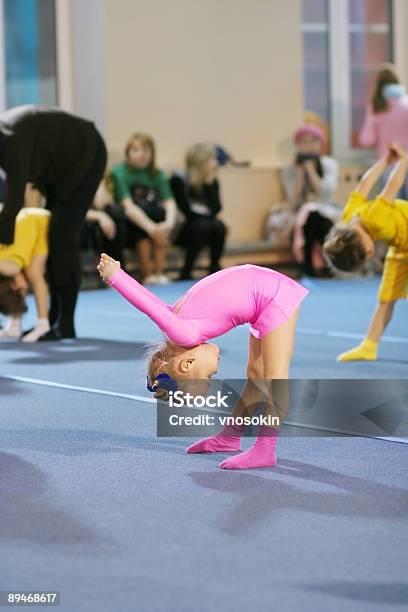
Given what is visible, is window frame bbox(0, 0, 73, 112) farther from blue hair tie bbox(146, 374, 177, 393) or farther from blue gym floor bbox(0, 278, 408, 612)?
blue hair tie bbox(146, 374, 177, 393)

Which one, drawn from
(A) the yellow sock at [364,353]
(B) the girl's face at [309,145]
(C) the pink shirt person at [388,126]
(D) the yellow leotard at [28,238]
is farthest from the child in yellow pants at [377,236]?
(B) the girl's face at [309,145]

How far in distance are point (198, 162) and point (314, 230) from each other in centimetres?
104

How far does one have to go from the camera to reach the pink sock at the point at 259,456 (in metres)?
2.66

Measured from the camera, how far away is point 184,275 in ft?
26.9

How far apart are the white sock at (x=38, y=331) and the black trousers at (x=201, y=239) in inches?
122

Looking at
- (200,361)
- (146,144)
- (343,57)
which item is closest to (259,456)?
(200,361)

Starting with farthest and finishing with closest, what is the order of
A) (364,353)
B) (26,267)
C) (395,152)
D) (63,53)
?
(63,53)
(26,267)
(364,353)
(395,152)

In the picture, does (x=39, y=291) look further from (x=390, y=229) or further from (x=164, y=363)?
(x=164, y=363)

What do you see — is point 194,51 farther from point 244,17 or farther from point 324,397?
point 324,397

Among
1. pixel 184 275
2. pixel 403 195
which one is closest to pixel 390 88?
pixel 403 195

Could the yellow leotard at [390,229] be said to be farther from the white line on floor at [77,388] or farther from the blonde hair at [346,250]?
the white line on floor at [77,388]

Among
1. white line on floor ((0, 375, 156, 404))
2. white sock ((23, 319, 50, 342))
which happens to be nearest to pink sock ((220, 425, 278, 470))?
white line on floor ((0, 375, 156, 404))

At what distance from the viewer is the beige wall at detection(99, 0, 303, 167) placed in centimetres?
839

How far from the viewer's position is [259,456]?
8.77 feet
